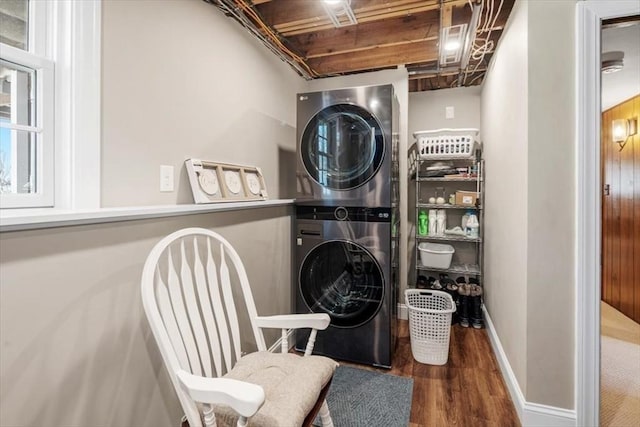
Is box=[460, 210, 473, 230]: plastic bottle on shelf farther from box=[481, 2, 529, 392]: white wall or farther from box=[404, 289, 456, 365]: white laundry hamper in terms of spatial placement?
box=[404, 289, 456, 365]: white laundry hamper

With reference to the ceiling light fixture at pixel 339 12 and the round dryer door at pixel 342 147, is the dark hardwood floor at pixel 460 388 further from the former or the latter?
the ceiling light fixture at pixel 339 12

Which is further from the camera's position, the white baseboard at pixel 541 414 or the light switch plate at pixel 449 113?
the light switch plate at pixel 449 113

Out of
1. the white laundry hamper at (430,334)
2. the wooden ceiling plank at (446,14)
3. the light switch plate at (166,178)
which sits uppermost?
the wooden ceiling plank at (446,14)

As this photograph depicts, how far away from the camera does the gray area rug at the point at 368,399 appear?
169 cm

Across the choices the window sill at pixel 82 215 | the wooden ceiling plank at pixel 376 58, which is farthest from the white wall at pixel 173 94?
the wooden ceiling plank at pixel 376 58

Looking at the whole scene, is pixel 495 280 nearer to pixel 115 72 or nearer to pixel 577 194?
pixel 577 194

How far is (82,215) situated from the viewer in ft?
3.30

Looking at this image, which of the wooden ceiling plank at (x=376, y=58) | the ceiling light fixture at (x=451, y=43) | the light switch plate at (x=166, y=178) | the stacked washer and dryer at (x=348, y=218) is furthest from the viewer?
the wooden ceiling plank at (x=376, y=58)

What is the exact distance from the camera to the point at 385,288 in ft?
6.95

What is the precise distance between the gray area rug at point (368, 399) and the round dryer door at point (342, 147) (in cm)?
127

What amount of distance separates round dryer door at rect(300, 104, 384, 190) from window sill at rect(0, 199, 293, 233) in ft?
2.93

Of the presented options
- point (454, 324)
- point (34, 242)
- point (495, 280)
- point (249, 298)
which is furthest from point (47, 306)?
point (454, 324)

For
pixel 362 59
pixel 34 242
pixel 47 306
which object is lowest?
pixel 47 306

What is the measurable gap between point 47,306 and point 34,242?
0.20 meters
